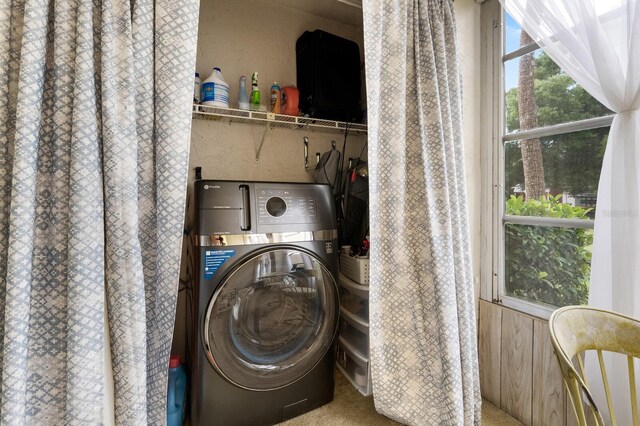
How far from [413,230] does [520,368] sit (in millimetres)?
905

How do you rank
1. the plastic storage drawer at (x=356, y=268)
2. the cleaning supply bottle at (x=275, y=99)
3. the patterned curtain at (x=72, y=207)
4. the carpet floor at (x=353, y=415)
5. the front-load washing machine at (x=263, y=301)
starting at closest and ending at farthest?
1. the patterned curtain at (x=72, y=207)
2. the front-load washing machine at (x=263, y=301)
3. the carpet floor at (x=353, y=415)
4. the plastic storage drawer at (x=356, y=268)
5. the cleaning supply bottle at (x=275, y=99)

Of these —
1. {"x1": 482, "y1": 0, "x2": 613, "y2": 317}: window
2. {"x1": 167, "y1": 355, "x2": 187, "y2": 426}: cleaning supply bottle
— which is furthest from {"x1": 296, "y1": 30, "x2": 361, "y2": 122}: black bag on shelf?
{"x1": 167, "y1": 355, "x2": 187, "y2": 426}: cleaning supply bottle

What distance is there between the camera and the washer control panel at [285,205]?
4.49 feet

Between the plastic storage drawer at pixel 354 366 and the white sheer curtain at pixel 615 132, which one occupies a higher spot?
the white sheer curtain at pixel 615 132

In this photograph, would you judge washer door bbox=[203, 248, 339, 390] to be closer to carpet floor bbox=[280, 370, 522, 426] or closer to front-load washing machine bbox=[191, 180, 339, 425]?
front-load washing machine bbox=[191, 180, 339, 425]

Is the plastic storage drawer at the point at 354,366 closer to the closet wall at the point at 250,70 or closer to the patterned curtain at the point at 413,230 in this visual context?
the patterned curtain at the point at 413,230

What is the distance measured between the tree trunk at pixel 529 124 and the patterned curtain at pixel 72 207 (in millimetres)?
1680

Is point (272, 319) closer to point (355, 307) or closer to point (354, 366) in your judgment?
point (355, 307)

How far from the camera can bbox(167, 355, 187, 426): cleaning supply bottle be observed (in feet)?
4.46

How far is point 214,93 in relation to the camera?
1.50 metres

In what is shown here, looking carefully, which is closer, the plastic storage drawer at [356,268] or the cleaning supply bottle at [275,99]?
the plastic storage drawer at [356,268]

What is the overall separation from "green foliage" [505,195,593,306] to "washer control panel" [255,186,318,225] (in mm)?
1091

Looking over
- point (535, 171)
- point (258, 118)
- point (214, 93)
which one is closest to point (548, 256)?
point (535, 171)

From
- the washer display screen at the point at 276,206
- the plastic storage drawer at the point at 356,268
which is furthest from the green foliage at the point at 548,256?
the washer display screen at the point at 276,206
